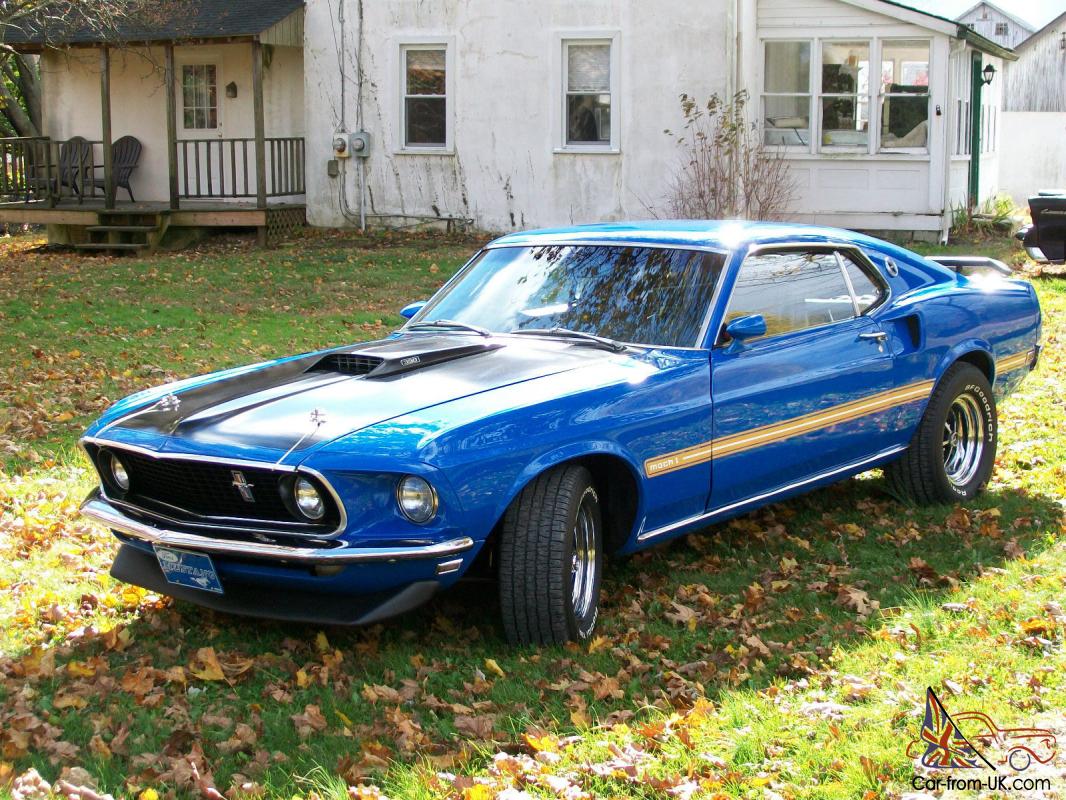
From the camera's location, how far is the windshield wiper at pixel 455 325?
5.89 metres

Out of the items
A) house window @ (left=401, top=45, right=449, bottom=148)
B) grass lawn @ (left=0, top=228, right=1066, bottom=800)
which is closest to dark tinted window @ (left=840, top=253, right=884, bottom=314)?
grass lawn @ (left=0, top=228, right=1066, bottom=800)

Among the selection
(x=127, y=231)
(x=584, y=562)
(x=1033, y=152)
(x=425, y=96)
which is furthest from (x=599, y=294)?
(x=1033, y=152)

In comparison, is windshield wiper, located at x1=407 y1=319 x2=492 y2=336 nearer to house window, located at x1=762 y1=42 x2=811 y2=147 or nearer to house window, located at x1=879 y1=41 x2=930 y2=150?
house window, located at x1=762 y1=42 x2=811 y2=147

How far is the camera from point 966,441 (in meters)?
7.12

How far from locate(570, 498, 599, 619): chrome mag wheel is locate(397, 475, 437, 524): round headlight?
2.37 ft

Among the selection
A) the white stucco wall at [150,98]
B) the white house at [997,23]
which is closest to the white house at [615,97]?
the white stucco wall at [150,98]

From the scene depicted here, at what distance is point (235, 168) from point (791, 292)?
53.1 ft

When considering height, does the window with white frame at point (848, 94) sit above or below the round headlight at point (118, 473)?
above

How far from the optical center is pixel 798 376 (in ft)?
19.5

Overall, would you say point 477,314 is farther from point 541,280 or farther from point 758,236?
point 758,236

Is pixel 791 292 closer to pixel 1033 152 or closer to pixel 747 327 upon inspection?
pixel 747 327

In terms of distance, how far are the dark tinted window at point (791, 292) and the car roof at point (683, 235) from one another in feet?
0.31

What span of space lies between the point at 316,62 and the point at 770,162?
24.2 ft

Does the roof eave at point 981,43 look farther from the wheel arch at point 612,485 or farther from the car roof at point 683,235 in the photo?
the wheel arch at point 612,485
